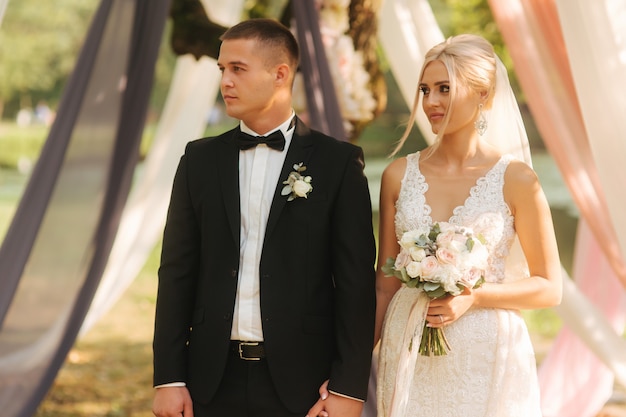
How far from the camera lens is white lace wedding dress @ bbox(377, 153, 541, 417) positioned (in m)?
2.70

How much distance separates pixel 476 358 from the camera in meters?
2.73

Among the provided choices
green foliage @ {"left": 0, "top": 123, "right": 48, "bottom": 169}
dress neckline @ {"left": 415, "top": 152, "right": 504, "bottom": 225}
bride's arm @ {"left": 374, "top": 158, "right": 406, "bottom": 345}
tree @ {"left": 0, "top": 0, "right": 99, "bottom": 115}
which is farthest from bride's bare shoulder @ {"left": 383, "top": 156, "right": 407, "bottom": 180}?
tree @ {"left": 0, "top": 0, "right": 99, "bottom": 115}

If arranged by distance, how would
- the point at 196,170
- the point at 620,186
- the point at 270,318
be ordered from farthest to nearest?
the point at 620,186 → the point at 196,170 → the point at 270,318

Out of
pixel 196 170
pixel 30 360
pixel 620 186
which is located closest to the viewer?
pixel 196 170

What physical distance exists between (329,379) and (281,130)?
0.79 m

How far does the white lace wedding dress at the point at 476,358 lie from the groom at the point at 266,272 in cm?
23

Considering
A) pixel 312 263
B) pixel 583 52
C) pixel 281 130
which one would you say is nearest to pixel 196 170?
pixel 281 130

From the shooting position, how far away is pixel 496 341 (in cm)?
273

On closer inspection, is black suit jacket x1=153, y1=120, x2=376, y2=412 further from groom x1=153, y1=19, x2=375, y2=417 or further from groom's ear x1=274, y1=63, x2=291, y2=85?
groom's ear x1=274, y1=63, x2=291, y2=85

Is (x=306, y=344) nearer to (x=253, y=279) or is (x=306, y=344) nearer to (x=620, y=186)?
(x=253, y=279)

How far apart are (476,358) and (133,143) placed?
1978mm

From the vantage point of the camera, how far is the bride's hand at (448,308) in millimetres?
2602

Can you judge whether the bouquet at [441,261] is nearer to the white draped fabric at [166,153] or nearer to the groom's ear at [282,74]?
the groom's ear at [282,74]

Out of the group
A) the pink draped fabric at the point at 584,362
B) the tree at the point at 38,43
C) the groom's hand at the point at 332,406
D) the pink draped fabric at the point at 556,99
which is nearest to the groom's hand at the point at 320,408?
the groom's hand at the point at 332,406
